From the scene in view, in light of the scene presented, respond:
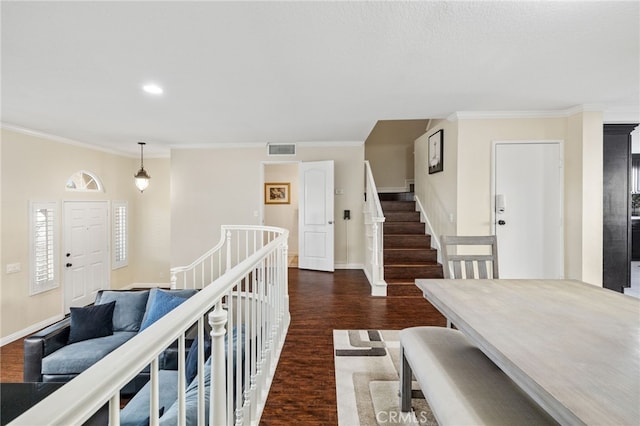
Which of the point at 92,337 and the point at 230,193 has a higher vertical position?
the point at 230,193

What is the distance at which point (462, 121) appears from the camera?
387cm

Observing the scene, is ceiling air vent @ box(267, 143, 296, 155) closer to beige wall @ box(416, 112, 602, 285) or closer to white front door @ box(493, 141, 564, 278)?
beige wall @ box(416, 112, 602, 285)

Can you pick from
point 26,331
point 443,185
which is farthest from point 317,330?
point 26,331

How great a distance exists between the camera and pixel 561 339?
1.12m

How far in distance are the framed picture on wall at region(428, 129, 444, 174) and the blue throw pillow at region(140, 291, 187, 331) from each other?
13.0 feet

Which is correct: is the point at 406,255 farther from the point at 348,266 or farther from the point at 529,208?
the point at 529,208

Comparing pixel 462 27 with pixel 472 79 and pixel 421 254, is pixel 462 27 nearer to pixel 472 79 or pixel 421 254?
pixel 472 79

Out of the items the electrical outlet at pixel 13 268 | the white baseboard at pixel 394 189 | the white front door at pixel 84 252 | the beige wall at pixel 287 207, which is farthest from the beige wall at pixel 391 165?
the electrical outlet at pixel 13 268

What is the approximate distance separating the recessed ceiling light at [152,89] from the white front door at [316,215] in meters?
3.01

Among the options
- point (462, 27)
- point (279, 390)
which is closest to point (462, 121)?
point (462, 27)

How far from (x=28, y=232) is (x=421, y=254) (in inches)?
232

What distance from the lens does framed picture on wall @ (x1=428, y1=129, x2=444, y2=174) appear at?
4483 mm

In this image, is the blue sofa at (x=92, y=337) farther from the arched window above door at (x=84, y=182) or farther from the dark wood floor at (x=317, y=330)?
the arched window above door at (x=84, y=182)

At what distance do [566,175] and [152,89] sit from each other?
16.4 ft
